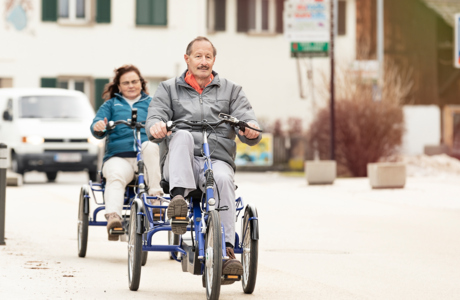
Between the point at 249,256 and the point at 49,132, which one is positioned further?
the point at 49,132

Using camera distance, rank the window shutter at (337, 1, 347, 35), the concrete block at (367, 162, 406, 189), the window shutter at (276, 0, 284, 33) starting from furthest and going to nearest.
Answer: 1. the window shutter at (337, 1, 347, 35)
2. the window shutter at (276, 0, 284, 33)
3. the concrete block at (367, 162, 406, 189)

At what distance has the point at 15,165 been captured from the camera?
76.9 feet

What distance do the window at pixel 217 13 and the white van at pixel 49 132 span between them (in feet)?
50.1

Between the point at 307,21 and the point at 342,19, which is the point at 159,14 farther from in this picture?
the point at 307,21

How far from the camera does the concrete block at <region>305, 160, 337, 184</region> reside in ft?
76.2

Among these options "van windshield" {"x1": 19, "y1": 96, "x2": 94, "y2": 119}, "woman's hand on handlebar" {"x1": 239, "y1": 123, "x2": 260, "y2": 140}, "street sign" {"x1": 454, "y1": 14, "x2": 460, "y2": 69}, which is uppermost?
"street sign" {"x1": 454, "y1": 14, "x2": 460, "y2": 69}

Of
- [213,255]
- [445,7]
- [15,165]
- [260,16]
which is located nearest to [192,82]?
[213,255]

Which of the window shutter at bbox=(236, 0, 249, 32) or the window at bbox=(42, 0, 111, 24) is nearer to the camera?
the window at bbox=(42, 0, 111, 24)

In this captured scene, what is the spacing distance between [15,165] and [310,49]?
813cm

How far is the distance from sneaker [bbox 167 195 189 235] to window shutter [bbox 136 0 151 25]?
29.5m

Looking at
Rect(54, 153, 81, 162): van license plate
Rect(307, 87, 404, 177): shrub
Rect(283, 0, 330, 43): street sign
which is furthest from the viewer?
Rect(283, 0, 330, 43): street sign

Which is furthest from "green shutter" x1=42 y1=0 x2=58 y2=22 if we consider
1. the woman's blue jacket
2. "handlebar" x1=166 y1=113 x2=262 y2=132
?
"handlebar" x1=166 y1=113 x2=262 y2=132

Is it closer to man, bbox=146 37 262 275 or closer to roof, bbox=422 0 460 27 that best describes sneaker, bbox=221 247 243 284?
man, bbox=146 37 262 275

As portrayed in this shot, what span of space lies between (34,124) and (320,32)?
25.0 feet
